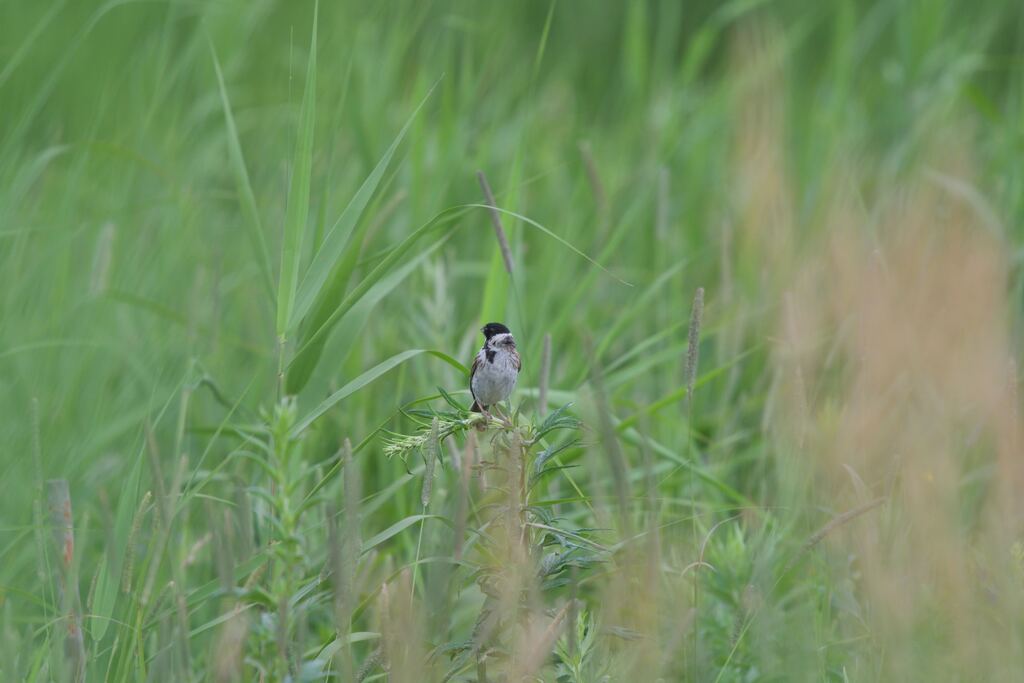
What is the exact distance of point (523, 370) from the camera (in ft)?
9.32

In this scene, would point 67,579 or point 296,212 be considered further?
point 296,212

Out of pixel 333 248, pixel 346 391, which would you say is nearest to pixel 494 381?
pixel 346 391

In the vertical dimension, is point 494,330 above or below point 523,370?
above

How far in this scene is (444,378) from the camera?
3.09m

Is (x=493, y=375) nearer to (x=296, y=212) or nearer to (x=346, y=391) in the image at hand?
(x=346, y=391)

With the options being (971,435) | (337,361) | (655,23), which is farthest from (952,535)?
(655,23)

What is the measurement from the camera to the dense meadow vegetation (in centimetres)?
189

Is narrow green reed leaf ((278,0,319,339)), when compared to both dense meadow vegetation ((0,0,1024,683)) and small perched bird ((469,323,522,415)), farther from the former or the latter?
small perched bird ((469,323,522,415))

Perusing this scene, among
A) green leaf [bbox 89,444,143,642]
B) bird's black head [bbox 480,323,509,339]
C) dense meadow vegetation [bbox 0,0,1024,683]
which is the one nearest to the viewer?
dense meadow vegetation [bbox 0,0,1024,683]

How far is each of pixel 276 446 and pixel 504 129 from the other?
2958 mm

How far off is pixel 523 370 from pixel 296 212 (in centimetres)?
84

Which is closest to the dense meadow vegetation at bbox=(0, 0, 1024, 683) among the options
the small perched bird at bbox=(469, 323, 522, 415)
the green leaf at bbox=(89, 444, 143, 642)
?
the green leaf at bbox=(89, 444, 143, 642)

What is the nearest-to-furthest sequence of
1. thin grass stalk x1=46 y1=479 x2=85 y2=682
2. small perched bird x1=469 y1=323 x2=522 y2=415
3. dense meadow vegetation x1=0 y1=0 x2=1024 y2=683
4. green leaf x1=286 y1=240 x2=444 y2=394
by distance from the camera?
1. thin grass stalk x1=46 y1=479 x2=85 y2=682
2. dense meadow vegetation x1=0 y1=0 x2=1024 y2=683
3. small perched bird x1=469 y1=323 x2=522 y2=415
4. green leaf x1=286 y1=240 x2=444 y2=394

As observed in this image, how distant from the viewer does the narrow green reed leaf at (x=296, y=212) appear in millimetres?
2135
